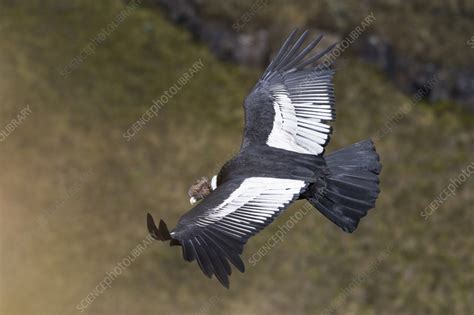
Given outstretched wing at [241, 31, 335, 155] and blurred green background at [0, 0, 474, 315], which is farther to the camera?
blurred green background at [0, 0, 474, 315]

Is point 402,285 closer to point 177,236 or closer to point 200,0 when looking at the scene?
point 200,0

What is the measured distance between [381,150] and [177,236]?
44.2 feet

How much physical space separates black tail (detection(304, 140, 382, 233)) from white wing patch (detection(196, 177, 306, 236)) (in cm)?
74

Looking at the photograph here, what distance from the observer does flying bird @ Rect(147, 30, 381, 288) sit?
1119cm

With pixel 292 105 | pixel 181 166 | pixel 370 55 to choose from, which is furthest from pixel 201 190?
pixel 370 55

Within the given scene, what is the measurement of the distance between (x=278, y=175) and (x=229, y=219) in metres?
0.99

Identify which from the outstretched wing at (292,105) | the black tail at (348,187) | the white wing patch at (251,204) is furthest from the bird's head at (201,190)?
the black tail at (348,187)

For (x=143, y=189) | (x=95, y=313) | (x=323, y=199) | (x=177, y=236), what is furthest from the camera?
(x=143, y=189)

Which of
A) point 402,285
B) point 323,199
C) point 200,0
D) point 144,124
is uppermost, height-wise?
point 323,199

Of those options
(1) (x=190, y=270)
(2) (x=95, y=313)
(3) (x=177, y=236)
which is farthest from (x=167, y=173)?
(3) (x=177, y=236)

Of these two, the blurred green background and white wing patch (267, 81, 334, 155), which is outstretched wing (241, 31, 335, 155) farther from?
the blurred green background

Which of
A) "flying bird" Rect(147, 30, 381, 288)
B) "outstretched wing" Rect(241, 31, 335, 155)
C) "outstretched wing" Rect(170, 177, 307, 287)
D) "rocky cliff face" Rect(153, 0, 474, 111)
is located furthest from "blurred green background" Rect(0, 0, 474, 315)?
"outstretched wing" Rect(170, 177, 307, 287)

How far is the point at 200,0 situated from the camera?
2672 cm

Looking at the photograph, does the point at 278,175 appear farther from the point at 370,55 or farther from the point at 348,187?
the point at 370,55
